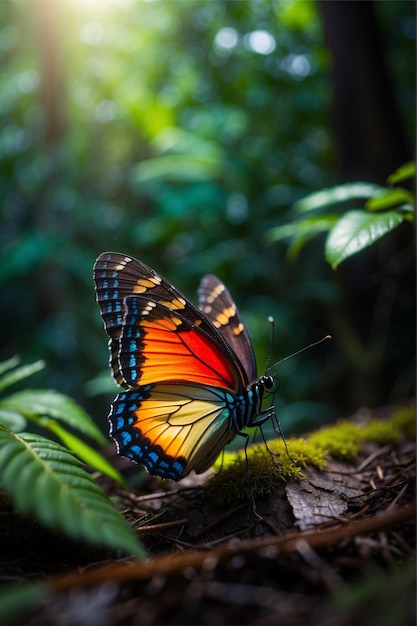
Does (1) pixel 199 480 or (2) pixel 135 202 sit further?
(2) pixel 135 202

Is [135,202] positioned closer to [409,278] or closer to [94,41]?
[94,41]

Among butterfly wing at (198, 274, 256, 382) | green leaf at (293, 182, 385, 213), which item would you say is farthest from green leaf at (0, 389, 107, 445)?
green leaf at (293, 182, 385, 213)

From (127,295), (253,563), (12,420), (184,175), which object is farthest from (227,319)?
(184,175)

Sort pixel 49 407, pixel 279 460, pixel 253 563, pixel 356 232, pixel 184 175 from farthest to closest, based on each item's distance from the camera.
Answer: pixel 184 175 < pixel 49 407 < pixel 356 232 < pixel 279 460 < pixel 253 563

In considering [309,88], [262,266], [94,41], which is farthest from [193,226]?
[94,41]

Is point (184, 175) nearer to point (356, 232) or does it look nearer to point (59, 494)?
point (356, 232)

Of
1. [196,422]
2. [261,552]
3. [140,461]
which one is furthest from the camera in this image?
[196,422]

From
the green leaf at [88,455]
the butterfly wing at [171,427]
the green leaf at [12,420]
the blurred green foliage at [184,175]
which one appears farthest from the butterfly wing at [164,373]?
the blurred green foliage at [184,175]
